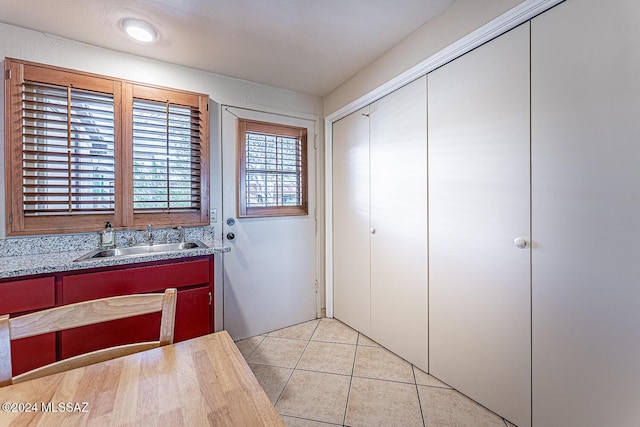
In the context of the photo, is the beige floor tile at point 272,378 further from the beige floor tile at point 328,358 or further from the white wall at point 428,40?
the white wall at point 428,40

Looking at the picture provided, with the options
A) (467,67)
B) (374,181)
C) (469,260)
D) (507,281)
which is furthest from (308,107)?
(507,281)

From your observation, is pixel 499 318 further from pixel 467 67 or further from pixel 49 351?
pixel 49 351

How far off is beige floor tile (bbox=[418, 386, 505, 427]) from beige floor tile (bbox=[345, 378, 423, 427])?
59mm

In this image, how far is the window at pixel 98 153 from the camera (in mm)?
1776

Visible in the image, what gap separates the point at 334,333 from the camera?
2.61 metres

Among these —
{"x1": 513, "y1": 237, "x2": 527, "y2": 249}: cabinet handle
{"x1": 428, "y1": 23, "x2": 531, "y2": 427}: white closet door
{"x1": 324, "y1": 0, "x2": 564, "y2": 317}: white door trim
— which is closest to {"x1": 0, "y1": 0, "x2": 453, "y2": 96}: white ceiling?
{"x1": 324, "y1": 0, "x2": 564, "y2": 317}: white door trim

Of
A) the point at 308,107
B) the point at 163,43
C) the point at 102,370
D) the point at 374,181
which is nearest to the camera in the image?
the point at 102,370

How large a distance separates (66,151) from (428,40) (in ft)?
8.33

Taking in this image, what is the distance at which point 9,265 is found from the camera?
151 cm

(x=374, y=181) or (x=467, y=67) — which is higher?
(x=467, y=67)

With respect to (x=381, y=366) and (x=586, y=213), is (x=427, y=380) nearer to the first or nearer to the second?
(x=381, y=366)

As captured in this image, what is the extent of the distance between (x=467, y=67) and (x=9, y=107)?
283 centimetres

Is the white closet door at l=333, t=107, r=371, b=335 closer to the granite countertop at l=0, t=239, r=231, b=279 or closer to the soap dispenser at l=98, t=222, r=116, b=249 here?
the granite countertop at l=0, t=239, r=231, b=279

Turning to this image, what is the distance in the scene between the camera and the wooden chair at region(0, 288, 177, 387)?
776 mm
